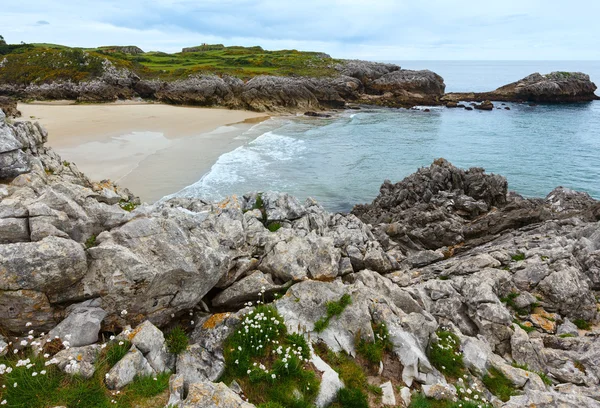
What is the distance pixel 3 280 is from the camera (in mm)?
6031

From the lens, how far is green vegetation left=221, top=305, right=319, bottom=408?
627 cm

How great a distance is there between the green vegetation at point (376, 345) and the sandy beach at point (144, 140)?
20.0 metres

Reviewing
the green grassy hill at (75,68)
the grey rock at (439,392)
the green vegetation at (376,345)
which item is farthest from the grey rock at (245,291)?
the green grassy hill at (75,68)

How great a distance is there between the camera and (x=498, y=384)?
24.9 ft

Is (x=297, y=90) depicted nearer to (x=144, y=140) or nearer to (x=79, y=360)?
(x=144, y=140)

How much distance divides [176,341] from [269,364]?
1807 millimetres

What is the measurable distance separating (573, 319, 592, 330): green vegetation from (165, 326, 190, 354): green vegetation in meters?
12.0

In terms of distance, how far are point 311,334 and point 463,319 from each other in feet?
18.0

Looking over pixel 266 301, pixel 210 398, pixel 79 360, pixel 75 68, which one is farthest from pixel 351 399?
pixel 75 68

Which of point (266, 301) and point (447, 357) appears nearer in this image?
point (447, 357)

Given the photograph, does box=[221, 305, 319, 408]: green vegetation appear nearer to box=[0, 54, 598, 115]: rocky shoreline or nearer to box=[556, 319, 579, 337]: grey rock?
box=[556, 319, 579, 337]: grey rock

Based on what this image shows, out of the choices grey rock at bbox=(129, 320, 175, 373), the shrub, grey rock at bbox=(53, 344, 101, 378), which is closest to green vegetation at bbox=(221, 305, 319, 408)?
grey rock at bbox=(129, 320, 175, 373)

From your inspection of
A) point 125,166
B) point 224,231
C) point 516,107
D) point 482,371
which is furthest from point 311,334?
Answer: point 516,107

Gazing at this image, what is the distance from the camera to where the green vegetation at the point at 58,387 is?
5.09 m
